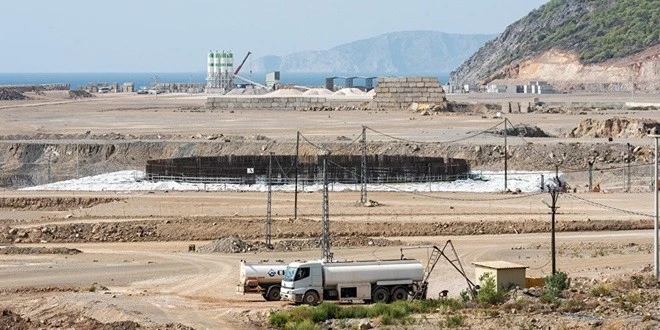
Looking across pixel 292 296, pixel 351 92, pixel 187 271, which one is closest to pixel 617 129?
pixel 187 271

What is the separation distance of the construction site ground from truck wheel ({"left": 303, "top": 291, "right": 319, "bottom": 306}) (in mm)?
848

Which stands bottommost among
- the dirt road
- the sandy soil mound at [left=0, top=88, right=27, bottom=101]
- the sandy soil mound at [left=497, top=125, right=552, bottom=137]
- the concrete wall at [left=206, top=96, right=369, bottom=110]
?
the dirt road

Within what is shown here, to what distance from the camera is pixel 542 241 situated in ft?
177

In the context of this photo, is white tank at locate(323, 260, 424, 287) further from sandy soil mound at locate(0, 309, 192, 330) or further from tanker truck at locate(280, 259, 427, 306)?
sandy soil mound at locate(0, 309, 192, 330)

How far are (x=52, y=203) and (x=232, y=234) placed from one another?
50.5ft

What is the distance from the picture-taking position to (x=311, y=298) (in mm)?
39062

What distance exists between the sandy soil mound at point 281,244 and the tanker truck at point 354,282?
1275cm

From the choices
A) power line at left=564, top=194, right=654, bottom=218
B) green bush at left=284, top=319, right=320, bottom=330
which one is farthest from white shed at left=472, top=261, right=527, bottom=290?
power line at left=564, top=194, right=654, bottom=218

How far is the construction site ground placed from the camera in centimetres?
3881

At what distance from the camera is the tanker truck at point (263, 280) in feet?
133

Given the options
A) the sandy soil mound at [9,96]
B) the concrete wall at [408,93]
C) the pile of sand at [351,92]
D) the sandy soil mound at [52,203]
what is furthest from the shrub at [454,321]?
the sandy soil mound at [9,96]

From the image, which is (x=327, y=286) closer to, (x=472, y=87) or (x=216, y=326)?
(x=216, y=326)

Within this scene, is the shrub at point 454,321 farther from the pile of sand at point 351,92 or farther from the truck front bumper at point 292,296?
the pile of sand at point 351,92

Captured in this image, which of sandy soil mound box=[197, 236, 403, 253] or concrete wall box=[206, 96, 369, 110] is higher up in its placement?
concrete wall box=[206, 96, 369, 110]
